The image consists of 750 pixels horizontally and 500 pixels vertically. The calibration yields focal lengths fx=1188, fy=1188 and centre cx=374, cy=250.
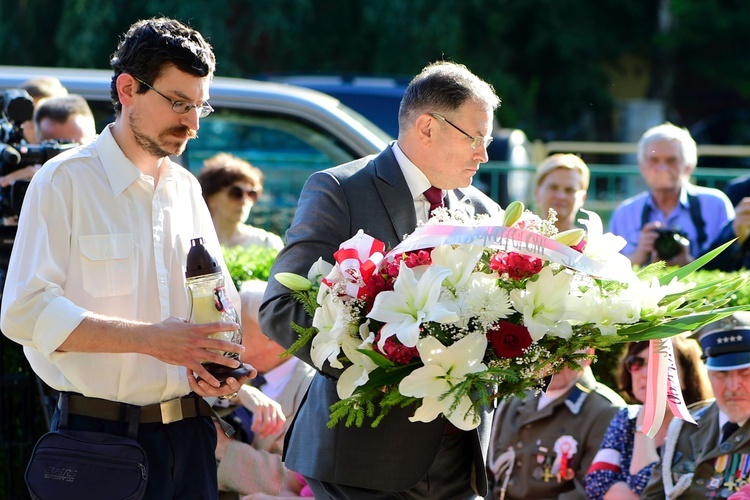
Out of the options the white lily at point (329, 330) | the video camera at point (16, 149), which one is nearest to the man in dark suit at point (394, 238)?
the white lily at point (329, 330)

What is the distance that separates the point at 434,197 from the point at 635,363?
1.90m

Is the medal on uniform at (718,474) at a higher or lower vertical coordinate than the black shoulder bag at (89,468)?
higher

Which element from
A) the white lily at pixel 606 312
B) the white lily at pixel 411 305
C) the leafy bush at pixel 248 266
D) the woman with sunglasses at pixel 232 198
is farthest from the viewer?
the woman with sunglasses at pixel 232 198

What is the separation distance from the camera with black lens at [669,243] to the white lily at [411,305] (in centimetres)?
397

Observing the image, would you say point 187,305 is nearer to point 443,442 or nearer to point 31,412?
point 443,442

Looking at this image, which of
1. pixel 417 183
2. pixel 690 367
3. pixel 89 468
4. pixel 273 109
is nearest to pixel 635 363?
pixel 690 367

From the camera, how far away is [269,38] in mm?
20125

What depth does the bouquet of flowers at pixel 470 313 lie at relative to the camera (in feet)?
9.27

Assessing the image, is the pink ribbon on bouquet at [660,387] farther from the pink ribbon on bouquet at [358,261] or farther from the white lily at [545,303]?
the pink ribbon on bouquet at [358,261]

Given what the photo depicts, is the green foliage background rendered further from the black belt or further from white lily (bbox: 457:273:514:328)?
white lily (bbox: 457:273:514:328)

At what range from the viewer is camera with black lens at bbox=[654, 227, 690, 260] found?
655cm

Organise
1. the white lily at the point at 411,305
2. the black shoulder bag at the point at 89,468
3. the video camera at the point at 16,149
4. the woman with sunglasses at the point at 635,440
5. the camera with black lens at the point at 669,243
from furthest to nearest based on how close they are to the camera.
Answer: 1. the camera with black lens at the point at 669,243
2. the woman with sunglasses at the point at 635,440
3. the video camera at the point at 16,149
4. the black shoulder bag at the point at 89,468
5. the white lily at the point at 411,305

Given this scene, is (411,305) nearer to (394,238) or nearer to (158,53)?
(394,238)

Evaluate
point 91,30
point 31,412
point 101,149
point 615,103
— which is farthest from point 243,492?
point 615,103
